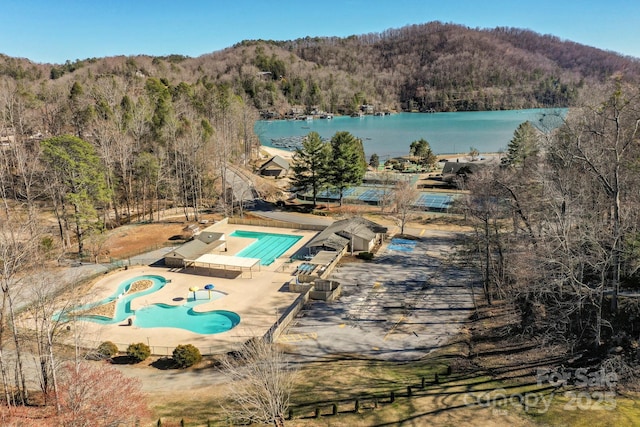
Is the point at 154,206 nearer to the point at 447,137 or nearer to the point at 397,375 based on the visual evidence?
the point at 397,375

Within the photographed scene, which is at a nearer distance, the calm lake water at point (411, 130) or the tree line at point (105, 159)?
the tree line at point (105, 159)

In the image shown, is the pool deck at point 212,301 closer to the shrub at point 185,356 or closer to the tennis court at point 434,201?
the shrub at point 185,356

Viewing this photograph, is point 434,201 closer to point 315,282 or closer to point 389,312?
point 315,282

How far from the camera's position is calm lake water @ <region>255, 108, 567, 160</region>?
3765 inches

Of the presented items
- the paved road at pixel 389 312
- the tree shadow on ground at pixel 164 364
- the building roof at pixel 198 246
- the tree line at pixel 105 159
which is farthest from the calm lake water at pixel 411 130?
the tree shadow on ground at pixel 164 364

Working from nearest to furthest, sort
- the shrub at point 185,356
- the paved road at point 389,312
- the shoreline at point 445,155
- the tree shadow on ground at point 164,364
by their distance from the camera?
the shrub at point 185,356 → the tree shadow on ground at point 164,364 → the paved road at point 389,312 → the shoreline at point 445,155

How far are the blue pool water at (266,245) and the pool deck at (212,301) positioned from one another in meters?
0.80

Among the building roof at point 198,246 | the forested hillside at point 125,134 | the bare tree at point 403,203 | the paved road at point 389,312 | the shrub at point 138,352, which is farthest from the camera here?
the bare tree at point 403,203

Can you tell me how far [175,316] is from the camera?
24797 millimetres

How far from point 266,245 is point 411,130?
95.9 metres

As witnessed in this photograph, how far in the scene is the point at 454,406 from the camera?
14.4 m

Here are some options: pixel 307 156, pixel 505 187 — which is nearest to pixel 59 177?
pixel 307 156

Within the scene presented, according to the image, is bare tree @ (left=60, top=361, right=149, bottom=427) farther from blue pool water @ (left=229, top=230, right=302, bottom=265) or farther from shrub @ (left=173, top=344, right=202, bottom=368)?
blue pool water @ (left=229, top=230, right=302, bottom=265)

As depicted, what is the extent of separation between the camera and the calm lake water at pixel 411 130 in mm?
95625
